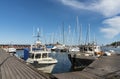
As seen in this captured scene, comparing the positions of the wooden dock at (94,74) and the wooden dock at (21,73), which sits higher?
the wooden dock at (21,73)

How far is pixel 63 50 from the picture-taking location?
88.7m

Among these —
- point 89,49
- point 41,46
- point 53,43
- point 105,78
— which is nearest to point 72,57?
point 41,46

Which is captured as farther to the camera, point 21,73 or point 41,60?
point 41,60

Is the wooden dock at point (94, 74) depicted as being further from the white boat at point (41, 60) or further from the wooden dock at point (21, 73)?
the white boat at point (41, 60)

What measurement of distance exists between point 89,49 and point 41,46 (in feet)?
63.3

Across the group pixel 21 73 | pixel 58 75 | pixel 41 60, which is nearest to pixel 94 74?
pixel 58 75

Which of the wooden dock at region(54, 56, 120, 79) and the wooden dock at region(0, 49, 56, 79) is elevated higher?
the wooden dock at region(0, 49, 56, 79)

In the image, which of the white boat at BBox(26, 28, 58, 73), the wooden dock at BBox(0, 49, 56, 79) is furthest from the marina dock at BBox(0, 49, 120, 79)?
the white boat at BBox(26, 28, 58, 73)

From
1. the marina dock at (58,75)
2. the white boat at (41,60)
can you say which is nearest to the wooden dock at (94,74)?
the marina dock at (58,75)

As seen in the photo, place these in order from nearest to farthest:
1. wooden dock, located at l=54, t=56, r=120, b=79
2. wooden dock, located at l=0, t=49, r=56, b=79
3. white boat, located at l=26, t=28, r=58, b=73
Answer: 1. wooden dock, located at l=0, t=49, r=56, b=79
2. wooden dock, located at l=54, t=56, r=120, b=79
3. white boat, located at l=26, t=28, r=58, b=73

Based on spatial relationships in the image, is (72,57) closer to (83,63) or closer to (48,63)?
(83,63)

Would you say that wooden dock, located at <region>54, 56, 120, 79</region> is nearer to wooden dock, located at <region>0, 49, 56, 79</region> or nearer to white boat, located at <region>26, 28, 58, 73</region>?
wooden dock, located at <region>0, 49, 56, 79</region>

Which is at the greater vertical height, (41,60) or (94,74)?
(41,60)

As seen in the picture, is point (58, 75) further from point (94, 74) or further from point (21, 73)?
point (21, 73)
